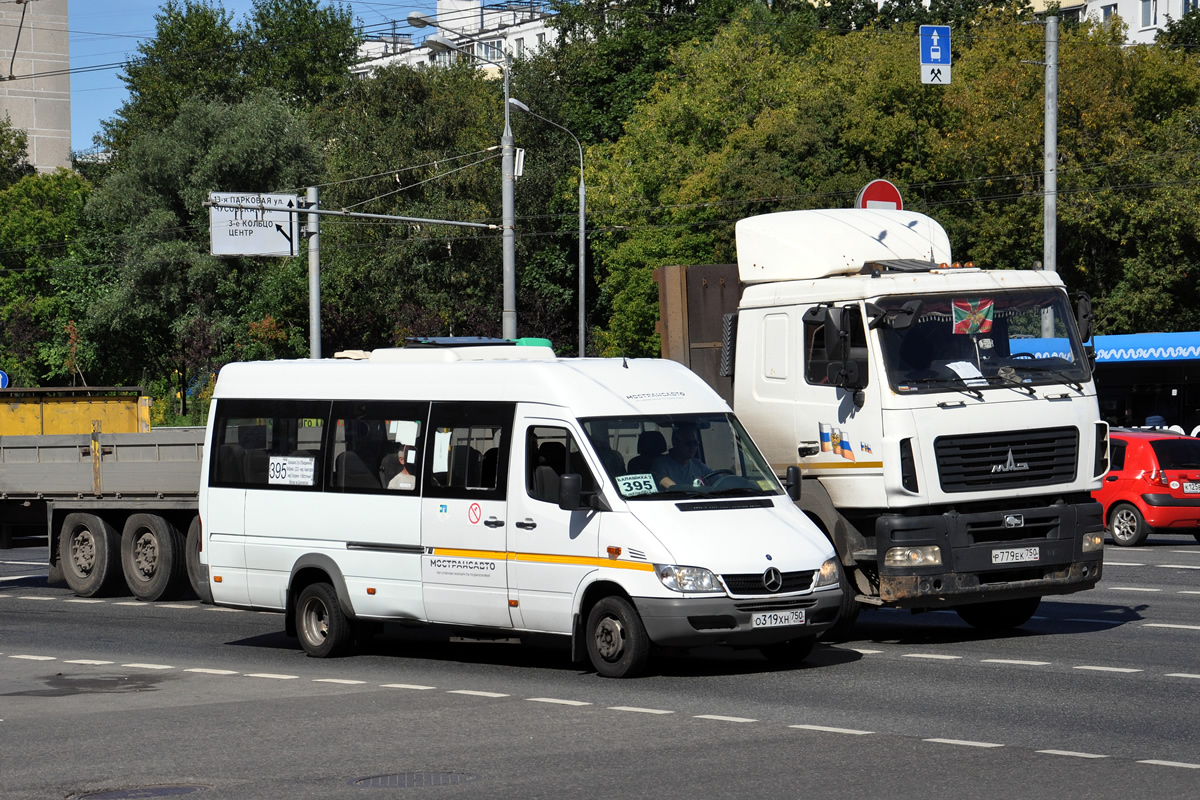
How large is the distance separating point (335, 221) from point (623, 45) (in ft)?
46.2

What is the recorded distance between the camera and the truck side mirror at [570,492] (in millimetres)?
12445

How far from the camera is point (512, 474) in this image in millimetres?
13219

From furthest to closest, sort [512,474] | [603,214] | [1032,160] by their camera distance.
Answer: [603,214], [1032,160], [512,474]

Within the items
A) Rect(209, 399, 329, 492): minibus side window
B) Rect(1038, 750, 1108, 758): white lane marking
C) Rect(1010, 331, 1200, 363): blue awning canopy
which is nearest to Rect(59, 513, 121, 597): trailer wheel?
Rect(209, 399, 329, 492): minibus side window

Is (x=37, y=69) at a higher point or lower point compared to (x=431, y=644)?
higher

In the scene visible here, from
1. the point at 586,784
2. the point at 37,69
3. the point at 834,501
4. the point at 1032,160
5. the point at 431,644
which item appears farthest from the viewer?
the point at 37,69

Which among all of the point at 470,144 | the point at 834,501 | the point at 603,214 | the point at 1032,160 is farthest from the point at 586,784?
the point at 470,144

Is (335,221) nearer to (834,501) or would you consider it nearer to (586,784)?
(834,501)

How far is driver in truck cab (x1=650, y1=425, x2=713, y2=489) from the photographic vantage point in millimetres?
12852

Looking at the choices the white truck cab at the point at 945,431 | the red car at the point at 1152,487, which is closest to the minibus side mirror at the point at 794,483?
the white truck cab at the point at 945,431

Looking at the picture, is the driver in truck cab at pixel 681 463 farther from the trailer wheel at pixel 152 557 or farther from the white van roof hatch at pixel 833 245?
the trailer wheel at pixel 152 557

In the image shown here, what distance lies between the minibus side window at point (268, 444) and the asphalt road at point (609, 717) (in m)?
1.48

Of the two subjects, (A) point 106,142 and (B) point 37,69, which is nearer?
(A) point 106,142

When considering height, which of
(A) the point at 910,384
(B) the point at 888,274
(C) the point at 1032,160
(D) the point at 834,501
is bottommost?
(D) the point at 834,501
